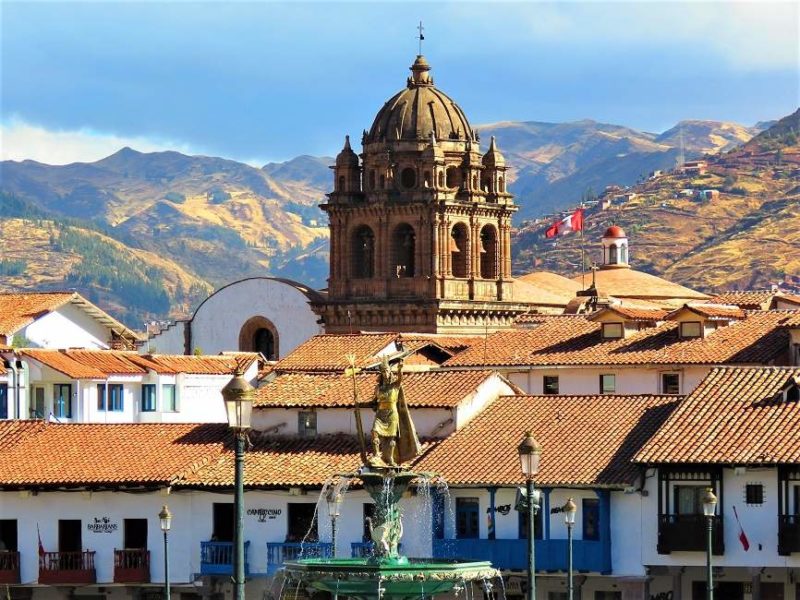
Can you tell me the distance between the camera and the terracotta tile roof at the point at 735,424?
6303cm

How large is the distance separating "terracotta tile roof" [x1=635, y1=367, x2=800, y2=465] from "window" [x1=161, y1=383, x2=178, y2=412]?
34.2 meters

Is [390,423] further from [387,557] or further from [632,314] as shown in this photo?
[632,314]

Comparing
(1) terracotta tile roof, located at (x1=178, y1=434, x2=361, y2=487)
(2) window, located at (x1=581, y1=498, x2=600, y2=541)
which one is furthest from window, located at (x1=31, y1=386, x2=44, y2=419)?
(2) window, located at (x1=581, y1=498, x2=600, y2=541)

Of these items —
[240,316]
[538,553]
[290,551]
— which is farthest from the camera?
[240,316]

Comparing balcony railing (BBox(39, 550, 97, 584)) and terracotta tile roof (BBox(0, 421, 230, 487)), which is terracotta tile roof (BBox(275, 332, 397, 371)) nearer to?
terracotta tile roof (BBox(0, 421, 230, 487))

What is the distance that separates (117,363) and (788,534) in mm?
38720

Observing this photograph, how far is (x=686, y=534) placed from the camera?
64188 mm

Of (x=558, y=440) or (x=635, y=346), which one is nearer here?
(x=558, y=440)

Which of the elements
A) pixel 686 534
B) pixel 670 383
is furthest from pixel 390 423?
pixel 670 383

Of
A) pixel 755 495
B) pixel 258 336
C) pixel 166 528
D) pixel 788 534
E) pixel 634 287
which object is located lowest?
pixel 788 534

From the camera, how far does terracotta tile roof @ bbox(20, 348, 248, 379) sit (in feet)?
301

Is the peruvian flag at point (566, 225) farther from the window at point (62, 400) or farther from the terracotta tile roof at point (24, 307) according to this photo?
the window at point (62, 400)

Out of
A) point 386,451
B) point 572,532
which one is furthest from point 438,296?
point 386,451

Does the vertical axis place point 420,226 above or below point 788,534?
above
